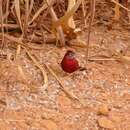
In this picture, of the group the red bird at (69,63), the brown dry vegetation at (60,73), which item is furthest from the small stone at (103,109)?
the red bird at (69,63)

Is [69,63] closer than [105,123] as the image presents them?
No

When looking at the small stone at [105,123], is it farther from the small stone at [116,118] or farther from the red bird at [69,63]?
the red bird at [69,63]

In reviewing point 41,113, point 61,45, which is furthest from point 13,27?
point 41,113

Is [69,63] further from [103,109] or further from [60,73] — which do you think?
[103,109]

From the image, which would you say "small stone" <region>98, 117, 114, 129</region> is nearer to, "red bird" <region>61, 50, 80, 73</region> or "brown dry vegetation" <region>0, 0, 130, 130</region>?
"brown dry vegetation" <region>0, 0, 130, 130</region>

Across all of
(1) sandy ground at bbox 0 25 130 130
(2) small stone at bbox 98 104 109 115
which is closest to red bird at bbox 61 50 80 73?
(1) sandy ground at bbox 0 25 130 130

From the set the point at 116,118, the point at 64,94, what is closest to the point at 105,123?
the point at 116,118
